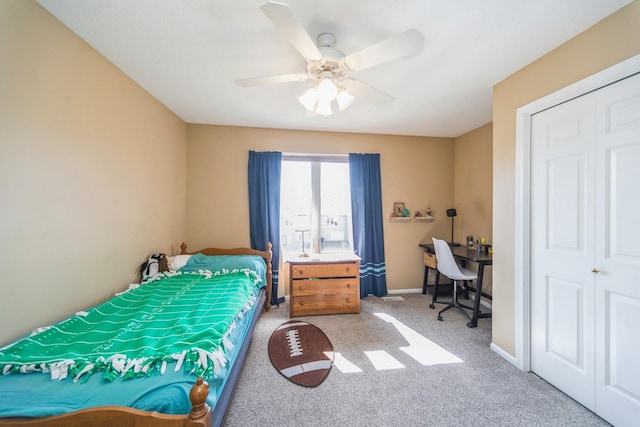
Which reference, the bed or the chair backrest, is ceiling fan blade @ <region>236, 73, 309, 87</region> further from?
the chair backrest

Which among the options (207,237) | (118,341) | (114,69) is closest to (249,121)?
(114,69)

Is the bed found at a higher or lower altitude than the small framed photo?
lower

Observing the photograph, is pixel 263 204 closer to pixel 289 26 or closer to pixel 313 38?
pixel 313 38

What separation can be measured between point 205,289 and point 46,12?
6.76ft

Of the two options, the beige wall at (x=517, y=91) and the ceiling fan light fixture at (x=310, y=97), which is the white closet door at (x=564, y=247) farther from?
the ceiling fan light fixture at (x=310, y=97)

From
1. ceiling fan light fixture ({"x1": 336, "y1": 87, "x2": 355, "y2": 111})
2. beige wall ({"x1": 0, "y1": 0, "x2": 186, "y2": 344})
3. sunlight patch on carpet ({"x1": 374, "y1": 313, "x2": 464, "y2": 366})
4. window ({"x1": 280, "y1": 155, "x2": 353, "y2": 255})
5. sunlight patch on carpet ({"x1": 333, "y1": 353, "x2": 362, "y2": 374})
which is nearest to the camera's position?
beige wall ({"x1": 0, "y1": 0, "x2": 186, "y2": 344})

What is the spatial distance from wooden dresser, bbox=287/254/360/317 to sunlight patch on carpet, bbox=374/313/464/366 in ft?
2.32

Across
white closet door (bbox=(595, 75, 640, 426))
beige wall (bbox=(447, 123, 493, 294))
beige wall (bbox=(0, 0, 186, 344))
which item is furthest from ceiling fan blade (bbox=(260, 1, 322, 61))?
beige wall (bbox=(447, 123, 493, 294))

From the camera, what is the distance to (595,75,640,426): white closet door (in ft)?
4.39

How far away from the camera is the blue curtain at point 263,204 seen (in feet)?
10.8

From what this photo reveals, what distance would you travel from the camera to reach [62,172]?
4.99 ft

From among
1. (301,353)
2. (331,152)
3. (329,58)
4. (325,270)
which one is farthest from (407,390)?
(331,152)

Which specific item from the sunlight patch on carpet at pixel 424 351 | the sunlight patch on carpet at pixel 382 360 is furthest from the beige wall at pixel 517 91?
the sunlight patch on carpet at pixel 382 360

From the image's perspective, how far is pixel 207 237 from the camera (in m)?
3.27
